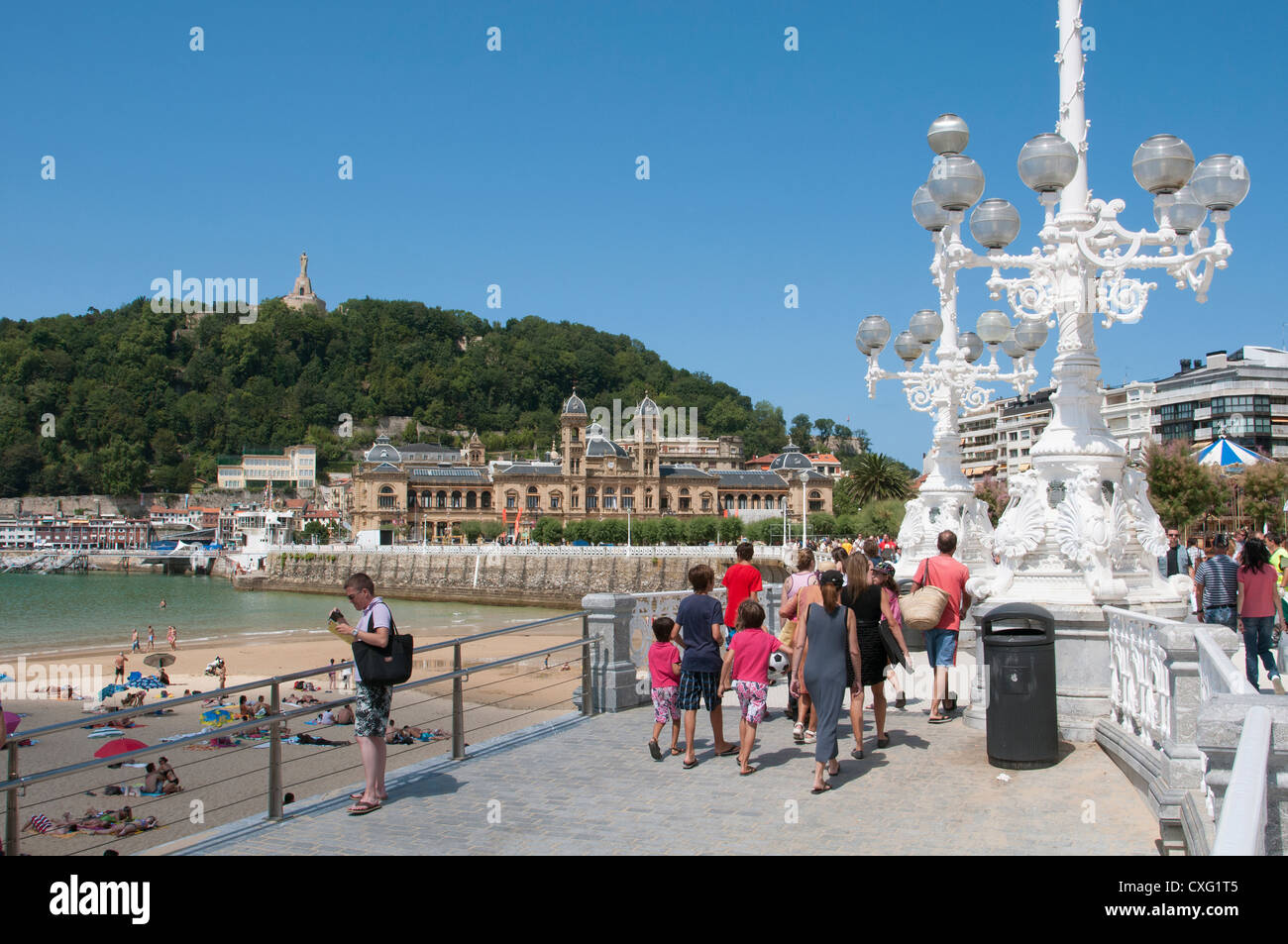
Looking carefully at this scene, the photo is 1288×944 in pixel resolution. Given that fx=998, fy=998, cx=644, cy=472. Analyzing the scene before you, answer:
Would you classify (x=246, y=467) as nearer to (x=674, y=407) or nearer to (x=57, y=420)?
(x=57, y=420)

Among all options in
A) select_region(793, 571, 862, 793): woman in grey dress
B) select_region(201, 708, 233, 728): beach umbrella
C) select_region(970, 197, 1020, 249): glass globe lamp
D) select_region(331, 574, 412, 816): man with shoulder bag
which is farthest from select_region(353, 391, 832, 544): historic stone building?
select_region(331, 574, 412, 816): man with shoulder bag

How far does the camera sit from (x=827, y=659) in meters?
7.18

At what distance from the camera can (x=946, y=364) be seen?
15289mm

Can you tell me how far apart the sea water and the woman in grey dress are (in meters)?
22.8

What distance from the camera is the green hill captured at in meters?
153

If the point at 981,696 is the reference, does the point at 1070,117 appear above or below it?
above

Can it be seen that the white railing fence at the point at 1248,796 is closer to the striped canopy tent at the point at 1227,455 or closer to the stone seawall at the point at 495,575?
the striped canopy tent at the point at 1227,455

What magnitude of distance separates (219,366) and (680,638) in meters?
185

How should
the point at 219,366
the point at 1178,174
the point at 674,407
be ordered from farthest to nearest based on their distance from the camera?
the point at 219,366
the point at 674,407
the point at 1178,174

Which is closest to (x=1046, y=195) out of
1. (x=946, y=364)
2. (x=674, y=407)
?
(x=946, y=364)

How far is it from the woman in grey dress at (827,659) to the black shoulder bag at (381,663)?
2.85 metres

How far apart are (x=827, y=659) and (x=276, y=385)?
181906 mm

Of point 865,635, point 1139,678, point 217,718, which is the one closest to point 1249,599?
point 1139,678
